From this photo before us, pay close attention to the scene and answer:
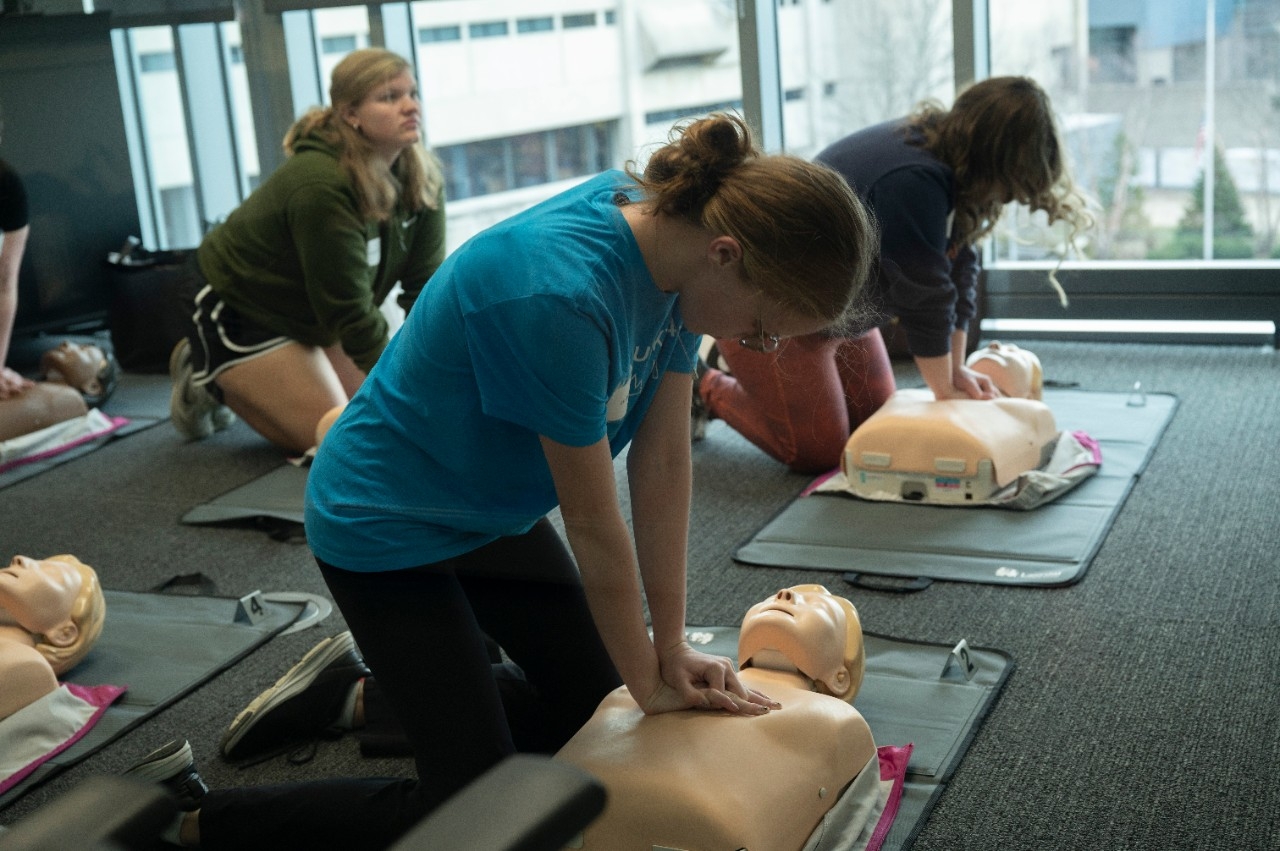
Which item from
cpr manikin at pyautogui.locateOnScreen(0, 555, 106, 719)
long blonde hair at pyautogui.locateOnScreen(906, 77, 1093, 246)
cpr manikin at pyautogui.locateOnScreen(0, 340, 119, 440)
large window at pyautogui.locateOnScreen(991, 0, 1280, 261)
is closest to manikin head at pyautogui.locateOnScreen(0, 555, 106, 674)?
cpr manikin at pyautogui.locateOnScreen(0, 555, 106, 719)

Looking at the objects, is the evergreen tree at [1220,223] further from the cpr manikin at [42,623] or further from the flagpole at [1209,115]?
the cpr manikin at [42,623]

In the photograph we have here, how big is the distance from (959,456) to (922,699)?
0.87m

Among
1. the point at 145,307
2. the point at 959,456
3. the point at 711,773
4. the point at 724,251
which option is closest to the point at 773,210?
the point at 724,251

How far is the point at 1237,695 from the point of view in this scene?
1823 millimetres

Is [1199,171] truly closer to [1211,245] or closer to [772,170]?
[1211,245]

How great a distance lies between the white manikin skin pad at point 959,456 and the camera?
265cm

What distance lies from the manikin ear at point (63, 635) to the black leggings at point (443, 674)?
0.73 meters

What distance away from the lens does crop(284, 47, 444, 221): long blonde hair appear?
296cm

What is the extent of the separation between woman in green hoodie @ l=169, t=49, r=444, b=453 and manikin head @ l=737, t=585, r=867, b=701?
163 cm

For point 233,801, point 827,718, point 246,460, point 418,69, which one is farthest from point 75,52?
point 827,718

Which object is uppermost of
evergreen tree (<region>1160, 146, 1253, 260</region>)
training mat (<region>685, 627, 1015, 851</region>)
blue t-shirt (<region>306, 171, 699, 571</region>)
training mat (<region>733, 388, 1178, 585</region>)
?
blue t-shirt (<region>306, 171, 699, 571</region>)

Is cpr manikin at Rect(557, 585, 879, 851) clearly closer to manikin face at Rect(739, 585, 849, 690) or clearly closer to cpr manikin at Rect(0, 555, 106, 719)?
manikin face at Rect(739, 585, 849, 690)

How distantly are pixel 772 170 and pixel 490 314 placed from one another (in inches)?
11.3

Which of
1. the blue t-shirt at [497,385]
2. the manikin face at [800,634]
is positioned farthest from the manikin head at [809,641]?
the blue t-shirt at [497,385]
